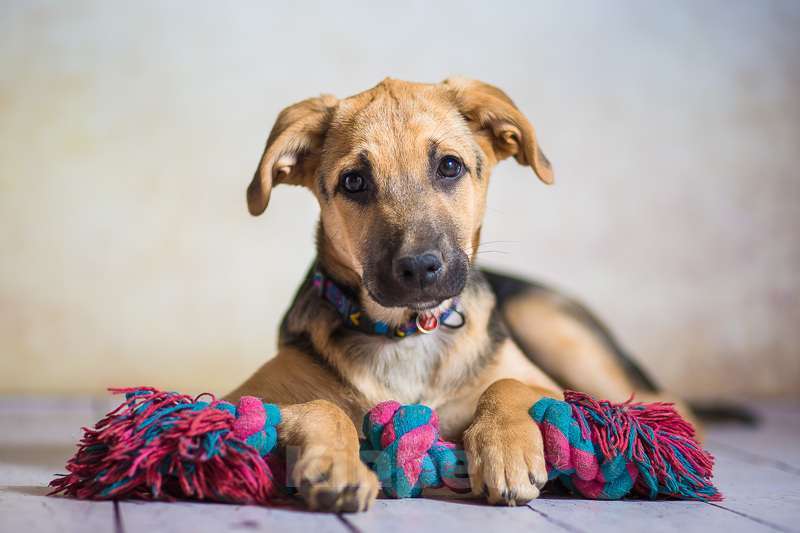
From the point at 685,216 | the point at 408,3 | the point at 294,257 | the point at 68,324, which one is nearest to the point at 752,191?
the point at 685,216

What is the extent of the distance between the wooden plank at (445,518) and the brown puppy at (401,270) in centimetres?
8

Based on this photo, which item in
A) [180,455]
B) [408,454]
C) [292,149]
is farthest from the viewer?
[292,149]

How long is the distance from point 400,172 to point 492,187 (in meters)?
3.16

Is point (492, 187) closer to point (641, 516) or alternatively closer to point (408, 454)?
point (408, 454)

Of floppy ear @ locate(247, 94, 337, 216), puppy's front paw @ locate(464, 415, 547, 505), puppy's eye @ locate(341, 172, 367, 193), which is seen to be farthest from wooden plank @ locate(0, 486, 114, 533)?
puppy's eye @ locate(341, 172, 367, 193)

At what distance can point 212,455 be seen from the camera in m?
2.63

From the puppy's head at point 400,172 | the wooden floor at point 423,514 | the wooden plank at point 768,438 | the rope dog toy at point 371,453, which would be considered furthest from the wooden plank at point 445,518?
the wooden plank at point 768,438

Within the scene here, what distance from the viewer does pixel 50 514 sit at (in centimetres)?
256

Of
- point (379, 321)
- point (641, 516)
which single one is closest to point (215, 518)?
point (379, 321)

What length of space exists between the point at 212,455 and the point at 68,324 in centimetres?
393

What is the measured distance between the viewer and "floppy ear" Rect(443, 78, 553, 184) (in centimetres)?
352

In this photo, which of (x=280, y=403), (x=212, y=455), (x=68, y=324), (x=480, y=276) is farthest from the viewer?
(x=68, y=324)

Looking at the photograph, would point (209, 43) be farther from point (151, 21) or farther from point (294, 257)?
point (294, 257)

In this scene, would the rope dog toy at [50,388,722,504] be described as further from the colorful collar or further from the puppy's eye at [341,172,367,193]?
the puppy's eye at [341,172,367,193]
